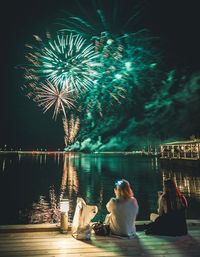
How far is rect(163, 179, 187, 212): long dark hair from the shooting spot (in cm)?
511

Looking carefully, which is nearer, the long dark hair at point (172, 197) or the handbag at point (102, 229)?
the handbag at point (102, 229)

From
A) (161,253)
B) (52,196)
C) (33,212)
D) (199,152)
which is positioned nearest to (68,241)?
(161,253)

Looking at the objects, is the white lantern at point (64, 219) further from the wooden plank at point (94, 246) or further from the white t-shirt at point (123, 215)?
the white t-shirt at point (123, 215)

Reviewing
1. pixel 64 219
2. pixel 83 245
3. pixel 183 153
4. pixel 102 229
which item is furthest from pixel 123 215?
pixel 183 153

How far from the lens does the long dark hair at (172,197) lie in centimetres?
511

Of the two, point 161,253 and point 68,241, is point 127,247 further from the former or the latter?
point 68,241

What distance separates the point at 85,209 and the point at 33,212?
30.9 ft

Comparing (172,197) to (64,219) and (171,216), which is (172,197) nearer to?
(171,216)

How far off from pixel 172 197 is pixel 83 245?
74.9 inches

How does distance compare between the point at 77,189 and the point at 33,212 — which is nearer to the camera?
the point at 33,212

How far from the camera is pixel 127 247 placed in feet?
14.5

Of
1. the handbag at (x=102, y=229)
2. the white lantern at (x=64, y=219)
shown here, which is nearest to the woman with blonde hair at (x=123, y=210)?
the handbag at (x=102, y=229)

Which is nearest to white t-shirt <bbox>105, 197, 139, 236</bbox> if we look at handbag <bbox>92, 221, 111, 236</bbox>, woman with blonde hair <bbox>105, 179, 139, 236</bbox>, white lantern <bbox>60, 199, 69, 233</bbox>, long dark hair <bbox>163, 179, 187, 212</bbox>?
woman with blonde hair <bbox>105, 179, 139, 236</bbox>

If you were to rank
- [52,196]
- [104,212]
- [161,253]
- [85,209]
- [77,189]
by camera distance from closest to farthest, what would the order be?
[161,253] → [85,209] → [104,212] → [52,196] → [77,189]
